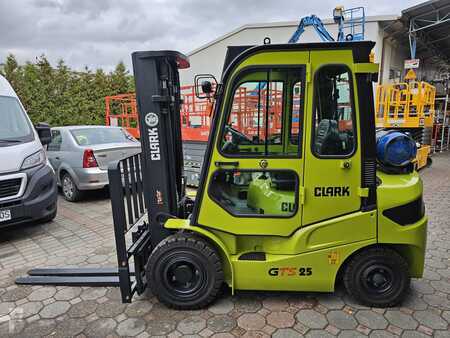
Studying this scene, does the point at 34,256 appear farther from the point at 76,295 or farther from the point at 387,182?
the point at 387,182

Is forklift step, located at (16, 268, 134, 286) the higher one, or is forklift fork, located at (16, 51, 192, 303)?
forklift fork, located at (16, 51, 192, 303)

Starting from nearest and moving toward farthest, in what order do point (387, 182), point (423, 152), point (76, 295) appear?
point (387, 182), point (76, 295), point (423, 152)

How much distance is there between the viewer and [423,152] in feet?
31.2

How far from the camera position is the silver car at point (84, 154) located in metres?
6.01

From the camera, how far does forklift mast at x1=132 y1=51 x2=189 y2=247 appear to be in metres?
2.66

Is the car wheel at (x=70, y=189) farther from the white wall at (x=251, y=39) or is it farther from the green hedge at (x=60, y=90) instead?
the green hedge at (x=60, y=90)

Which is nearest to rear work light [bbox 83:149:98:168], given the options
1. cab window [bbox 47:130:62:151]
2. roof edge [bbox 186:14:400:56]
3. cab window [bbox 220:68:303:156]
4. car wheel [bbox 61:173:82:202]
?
car wheel [bbox 61:173:82:202]

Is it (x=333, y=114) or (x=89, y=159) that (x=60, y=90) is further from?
(x=333, y=114)

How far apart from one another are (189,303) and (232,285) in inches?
16.5

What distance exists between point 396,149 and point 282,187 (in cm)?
108

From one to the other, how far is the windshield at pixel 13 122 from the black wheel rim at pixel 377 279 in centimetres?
476

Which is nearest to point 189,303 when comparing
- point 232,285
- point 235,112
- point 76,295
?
point 232,285

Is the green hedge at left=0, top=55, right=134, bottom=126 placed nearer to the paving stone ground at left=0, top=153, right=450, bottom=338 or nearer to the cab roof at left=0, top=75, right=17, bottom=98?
the cab roof at left=0, top=75, right=17, bottom=98

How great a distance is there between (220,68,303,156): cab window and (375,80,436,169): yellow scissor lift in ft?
27.4
